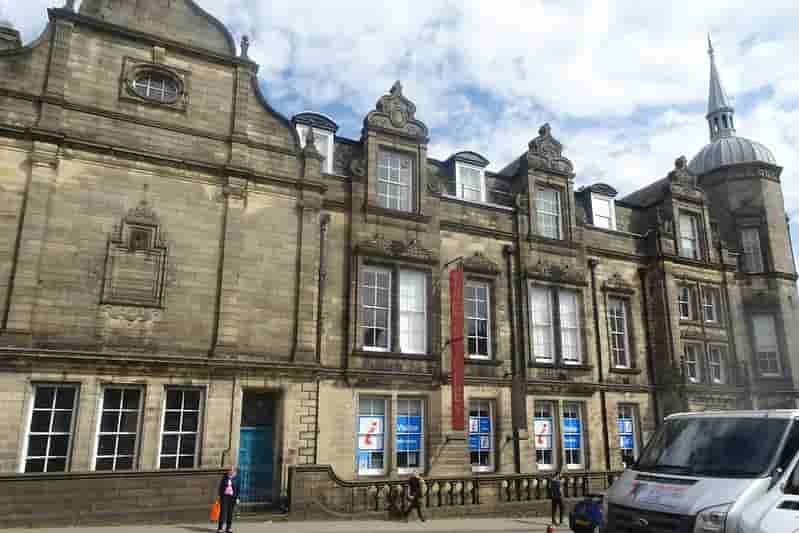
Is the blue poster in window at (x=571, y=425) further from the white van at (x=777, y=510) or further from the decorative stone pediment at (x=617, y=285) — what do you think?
the white van at (x=777, y=510)

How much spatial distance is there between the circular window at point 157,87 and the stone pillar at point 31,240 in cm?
312

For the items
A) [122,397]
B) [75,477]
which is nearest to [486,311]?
[122,397]

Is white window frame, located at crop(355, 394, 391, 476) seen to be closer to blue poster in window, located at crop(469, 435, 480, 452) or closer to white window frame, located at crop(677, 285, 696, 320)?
blue poster in window, located at crop(469, 435, 480, 452)

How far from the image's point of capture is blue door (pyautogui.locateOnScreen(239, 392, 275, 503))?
1644 centimetres

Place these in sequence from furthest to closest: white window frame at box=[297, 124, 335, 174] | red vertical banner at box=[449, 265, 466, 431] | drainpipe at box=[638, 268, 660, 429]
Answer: drainpipe at box=[638, 268, 660, 429], white window frame at box=[297, 124, 335, 174], red vertical banner at box=[449, 265, 466, 431]

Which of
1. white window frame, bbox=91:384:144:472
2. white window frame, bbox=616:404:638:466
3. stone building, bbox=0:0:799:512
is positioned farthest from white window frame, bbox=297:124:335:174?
white window frame, bbox=616:404:638:466

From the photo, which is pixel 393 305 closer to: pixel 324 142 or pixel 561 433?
pixel 324 142

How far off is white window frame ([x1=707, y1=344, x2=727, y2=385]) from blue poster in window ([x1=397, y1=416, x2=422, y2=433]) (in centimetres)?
1400

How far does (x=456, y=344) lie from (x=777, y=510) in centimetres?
1389

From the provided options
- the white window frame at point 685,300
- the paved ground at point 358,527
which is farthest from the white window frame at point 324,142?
the white window frame at point 685,300

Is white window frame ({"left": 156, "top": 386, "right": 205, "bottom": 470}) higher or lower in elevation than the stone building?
lower

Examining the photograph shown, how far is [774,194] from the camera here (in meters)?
29.6

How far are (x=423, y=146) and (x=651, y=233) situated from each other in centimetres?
1153

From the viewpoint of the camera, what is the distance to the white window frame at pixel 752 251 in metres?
28.4
